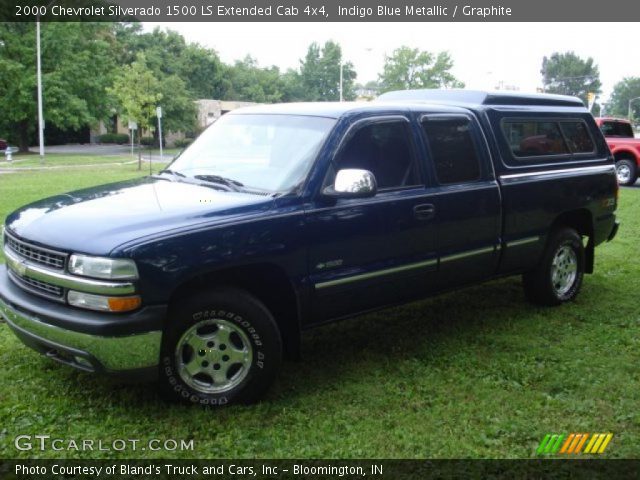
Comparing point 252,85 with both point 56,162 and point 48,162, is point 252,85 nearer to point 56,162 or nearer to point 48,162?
point 56,162

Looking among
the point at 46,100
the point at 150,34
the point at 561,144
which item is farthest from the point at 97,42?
the point at 561,144

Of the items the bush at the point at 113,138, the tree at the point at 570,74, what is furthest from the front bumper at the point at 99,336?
the tree at the point at 570,74

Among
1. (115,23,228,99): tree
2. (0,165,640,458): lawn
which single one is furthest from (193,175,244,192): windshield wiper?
(115,23,228,99): tree

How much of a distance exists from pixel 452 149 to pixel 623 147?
614 inches

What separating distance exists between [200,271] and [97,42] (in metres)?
44.3

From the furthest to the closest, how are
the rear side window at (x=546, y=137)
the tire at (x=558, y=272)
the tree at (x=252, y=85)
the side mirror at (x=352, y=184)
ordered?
the tree at (x=252, y=85) < the tire at (x=558, y=272) < the rear side window at (x=546, y=137) < the side mirror at (x=352, y=184)

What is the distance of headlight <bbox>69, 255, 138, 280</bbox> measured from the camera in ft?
10.9

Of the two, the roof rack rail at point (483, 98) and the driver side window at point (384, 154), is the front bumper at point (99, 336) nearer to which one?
the driver side window at point (384, 154)

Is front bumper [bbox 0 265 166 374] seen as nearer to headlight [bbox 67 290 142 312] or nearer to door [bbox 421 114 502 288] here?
headlight [bbox 67 290 142 312]

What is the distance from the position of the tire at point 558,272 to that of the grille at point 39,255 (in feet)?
13.8

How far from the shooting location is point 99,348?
3361mm

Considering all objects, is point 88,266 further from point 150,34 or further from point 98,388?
point 150,34

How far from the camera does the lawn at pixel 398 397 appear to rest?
11.6 feet

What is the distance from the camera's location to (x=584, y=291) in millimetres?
6750
